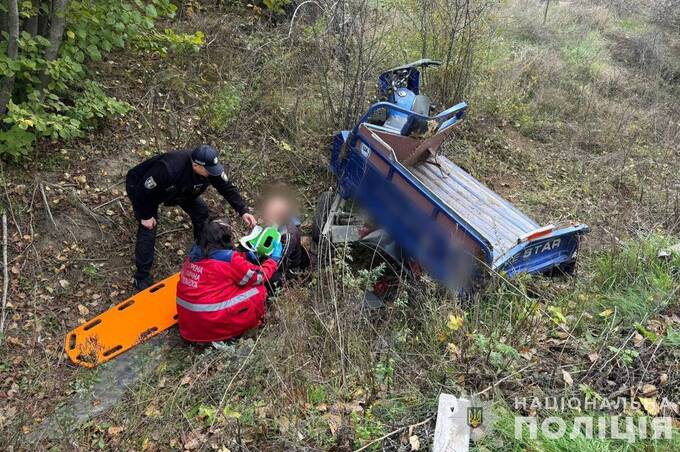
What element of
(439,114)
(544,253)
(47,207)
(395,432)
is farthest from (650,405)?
(47,207)

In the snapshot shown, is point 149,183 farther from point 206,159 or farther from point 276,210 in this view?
point 276,210

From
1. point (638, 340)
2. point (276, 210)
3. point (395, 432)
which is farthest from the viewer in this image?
point (276, 210)

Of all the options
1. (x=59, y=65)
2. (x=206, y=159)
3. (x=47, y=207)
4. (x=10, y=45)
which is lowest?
(x=47, y=207)

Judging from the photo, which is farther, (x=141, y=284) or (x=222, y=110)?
(x=222, y=110)

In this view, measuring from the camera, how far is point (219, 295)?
13.6 feet

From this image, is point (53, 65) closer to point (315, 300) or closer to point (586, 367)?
point (315, 300)

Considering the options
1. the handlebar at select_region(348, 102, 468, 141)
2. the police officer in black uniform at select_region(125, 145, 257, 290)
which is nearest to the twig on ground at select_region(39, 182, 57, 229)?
the police officer in black uniform at select_region(125, 145, 257, 290)

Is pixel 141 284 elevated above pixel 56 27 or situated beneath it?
situated beneath

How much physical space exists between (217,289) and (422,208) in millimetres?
1965

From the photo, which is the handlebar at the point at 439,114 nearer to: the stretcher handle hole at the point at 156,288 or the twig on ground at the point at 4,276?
the stretcher handle hole at the point at 156,288

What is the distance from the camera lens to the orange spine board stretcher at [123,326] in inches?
170

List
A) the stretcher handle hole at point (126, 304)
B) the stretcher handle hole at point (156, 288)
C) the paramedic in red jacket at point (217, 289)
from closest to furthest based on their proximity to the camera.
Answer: the paramedic in red jacket at point (217, 289) → the stretcher handle hole at point (126, 304) → the stretcher handle hole at point (156, 288)

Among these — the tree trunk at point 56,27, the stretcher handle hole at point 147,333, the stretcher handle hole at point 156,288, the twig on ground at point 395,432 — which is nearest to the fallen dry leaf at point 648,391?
the twig on ground at point 395,432

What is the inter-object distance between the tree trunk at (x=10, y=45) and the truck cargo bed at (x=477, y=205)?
4.15 meters
